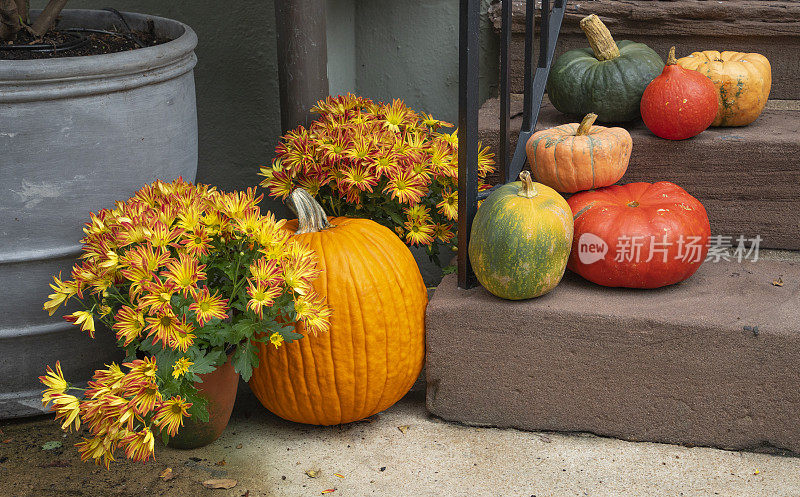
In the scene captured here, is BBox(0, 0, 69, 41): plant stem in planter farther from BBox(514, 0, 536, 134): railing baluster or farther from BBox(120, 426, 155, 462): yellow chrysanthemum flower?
BBox(514, 0, 536, 134): railing baluster

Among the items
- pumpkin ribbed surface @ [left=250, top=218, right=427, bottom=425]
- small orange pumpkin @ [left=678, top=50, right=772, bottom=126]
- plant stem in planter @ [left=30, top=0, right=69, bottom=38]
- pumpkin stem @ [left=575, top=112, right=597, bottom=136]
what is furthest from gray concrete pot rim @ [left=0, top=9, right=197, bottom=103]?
small orange pumpkin @ [left=678, top=50, right=772, bottom=126]

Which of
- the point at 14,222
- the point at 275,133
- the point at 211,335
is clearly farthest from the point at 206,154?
the point at 211,335

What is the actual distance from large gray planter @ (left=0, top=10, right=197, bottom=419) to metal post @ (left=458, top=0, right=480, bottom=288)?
777 millimetres

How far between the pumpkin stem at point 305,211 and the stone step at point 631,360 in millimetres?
369

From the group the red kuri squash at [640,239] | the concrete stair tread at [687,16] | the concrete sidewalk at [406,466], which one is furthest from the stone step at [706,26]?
the concrete sidewalk at [406,466]

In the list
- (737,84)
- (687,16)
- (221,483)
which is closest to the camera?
(221,483)

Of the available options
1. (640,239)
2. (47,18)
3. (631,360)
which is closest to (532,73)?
(640,239)

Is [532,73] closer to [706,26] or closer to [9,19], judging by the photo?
[706,26]

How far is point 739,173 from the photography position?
2.33 m

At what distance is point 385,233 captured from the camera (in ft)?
7.05

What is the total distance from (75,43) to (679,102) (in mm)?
1703

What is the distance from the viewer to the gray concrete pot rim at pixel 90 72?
1904mm

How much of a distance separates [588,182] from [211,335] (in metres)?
1.08

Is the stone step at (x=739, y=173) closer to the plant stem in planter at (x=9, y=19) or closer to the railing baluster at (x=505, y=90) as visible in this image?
the railing baluster at (x=505, y=90)
